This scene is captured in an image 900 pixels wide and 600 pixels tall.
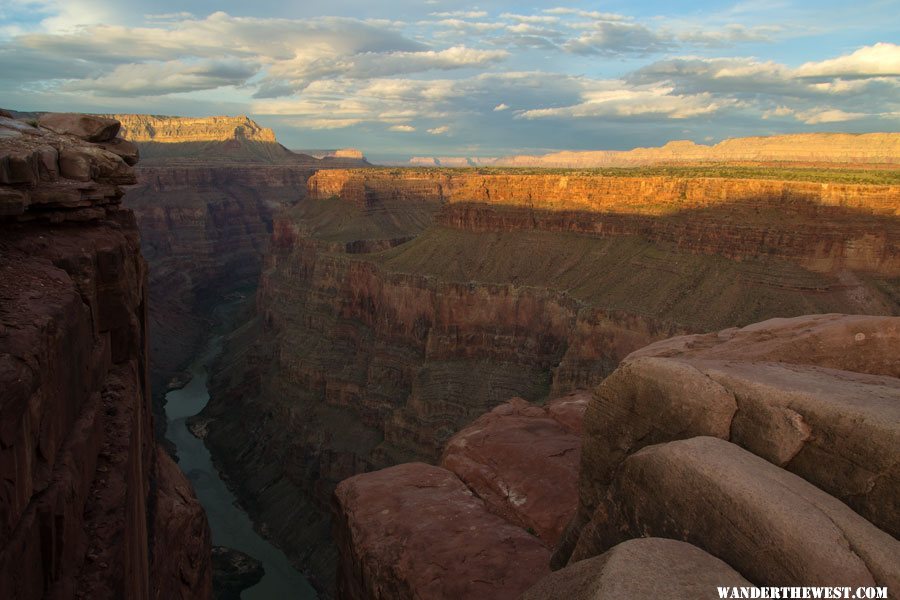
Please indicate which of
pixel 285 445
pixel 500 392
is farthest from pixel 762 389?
pixel 285 445

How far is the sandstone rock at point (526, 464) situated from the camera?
A: 14289mm

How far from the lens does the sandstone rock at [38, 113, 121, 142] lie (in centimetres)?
1658

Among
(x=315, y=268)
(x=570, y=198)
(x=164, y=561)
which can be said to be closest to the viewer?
(x=164, y=561)

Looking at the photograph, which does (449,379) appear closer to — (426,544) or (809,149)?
(426,544)

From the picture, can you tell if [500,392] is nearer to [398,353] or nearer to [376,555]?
[398,353]

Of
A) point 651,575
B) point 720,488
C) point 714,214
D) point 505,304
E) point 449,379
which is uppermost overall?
point 714,214

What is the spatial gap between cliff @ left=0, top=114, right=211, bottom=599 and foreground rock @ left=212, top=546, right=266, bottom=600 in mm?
20273

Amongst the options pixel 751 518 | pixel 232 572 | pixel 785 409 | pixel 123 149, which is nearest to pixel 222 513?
pixel 232 572

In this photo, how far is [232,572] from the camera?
116 feet

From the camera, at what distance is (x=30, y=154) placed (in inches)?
452

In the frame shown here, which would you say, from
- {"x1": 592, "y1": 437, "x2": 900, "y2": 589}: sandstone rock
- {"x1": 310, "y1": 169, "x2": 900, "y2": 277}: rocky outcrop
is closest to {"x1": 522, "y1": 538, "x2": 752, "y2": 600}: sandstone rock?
{"x1": 592, "y1": 437, "x2": 900, "y2": 589}: sandstone rock

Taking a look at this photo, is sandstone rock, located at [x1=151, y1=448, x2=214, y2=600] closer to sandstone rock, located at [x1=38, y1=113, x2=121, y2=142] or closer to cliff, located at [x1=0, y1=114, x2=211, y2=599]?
cliff, located at [x1=0, y1=114, x2=211, y2=599]

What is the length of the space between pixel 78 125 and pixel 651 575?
18.6 m

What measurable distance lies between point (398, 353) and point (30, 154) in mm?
39488
